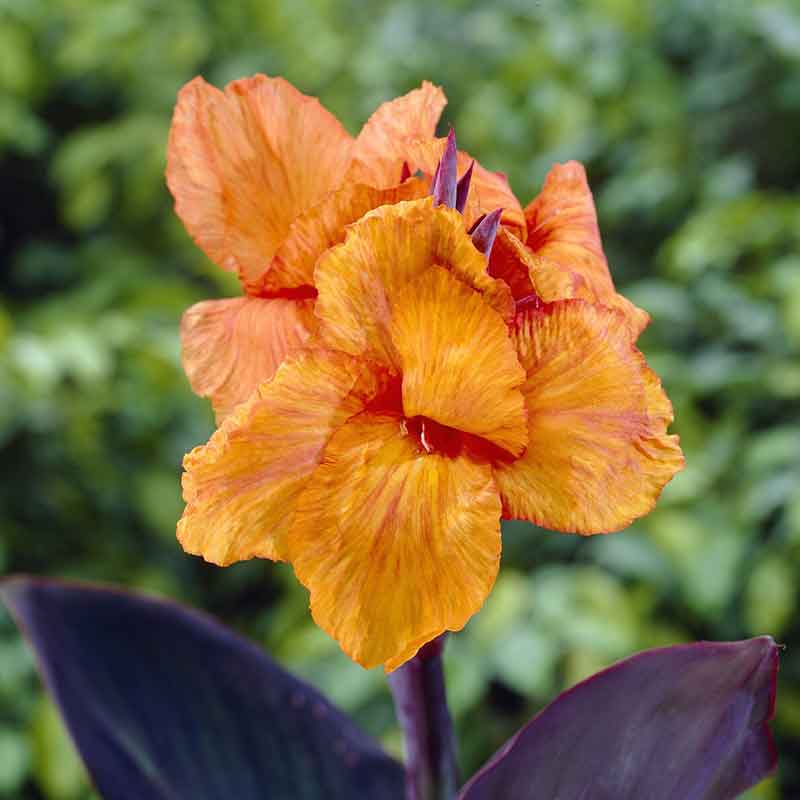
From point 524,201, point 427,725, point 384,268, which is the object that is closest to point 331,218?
point 384,268

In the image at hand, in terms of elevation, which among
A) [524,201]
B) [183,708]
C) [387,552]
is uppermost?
[524,201]

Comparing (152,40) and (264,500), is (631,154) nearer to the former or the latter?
(152,40)

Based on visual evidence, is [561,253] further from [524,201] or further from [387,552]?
[524,201]

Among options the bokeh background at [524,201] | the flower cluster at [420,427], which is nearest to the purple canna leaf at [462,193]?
the flower cluster at [420,427]

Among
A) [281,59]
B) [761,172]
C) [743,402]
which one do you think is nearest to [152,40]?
[281,59]

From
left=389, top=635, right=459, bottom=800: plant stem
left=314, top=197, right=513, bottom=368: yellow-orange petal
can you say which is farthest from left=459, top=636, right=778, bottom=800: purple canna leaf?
left=314, top=197, right=513, bottom=368: yellow-orange petal

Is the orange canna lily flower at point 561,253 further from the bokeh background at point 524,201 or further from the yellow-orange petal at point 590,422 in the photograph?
the bokeh background at point 524,201

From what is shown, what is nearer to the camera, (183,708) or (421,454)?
(421,454)
